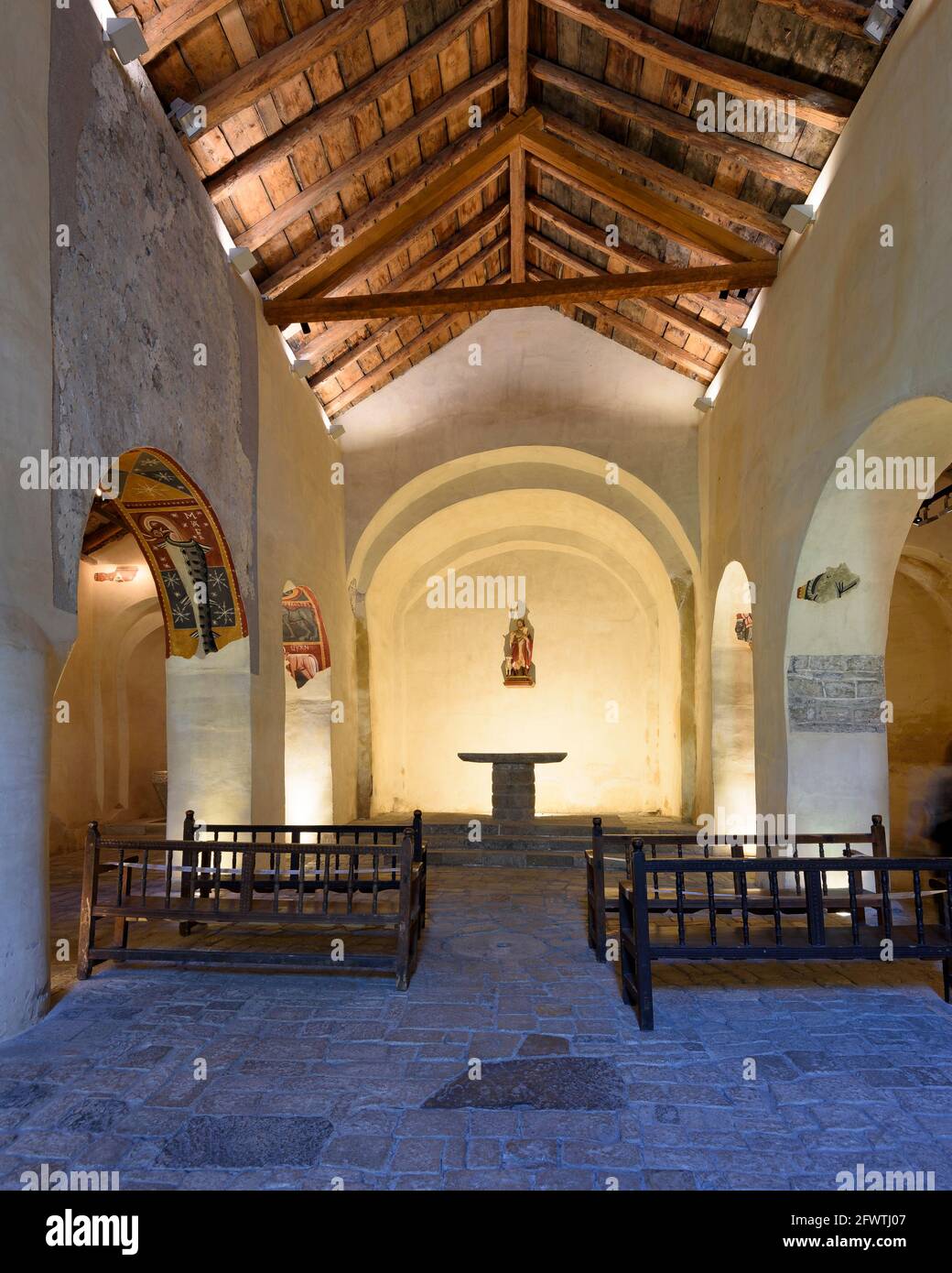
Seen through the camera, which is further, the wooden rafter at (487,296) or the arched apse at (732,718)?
the arched apse at (732,718)

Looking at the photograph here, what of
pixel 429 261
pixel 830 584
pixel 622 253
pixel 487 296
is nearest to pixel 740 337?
pixel 622 253

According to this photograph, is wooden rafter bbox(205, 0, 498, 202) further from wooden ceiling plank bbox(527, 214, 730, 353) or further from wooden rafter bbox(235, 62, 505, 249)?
wooden ceiling plank bbox(527, 214, 730, 353)

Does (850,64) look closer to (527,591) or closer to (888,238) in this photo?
(888,238)

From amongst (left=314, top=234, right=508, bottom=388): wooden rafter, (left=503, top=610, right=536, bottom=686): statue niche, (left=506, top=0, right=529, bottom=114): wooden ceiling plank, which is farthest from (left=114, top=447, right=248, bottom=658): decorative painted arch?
(left=503, top=610, right=536, bottom=686): statue niche

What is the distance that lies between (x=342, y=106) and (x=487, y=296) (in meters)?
2.28

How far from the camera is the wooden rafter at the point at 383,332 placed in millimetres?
10250

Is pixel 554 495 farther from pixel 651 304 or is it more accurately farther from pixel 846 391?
pixel 846 391

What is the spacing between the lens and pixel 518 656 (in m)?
13.5

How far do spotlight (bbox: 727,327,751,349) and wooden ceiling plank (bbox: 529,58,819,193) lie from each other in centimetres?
190

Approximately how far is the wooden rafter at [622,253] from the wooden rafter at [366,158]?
6.50ft

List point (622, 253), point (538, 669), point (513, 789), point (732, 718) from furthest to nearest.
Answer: point (538, 669) → point (513, 789) → point (732, 718) → point (622, 253)

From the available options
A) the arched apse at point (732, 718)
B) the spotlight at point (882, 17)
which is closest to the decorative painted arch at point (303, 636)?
the arched apse at point (732, 718)

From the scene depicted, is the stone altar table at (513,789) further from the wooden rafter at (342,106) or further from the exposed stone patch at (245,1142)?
the exposed stone patch at (245,1142)

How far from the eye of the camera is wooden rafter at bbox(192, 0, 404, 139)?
20.6ft
